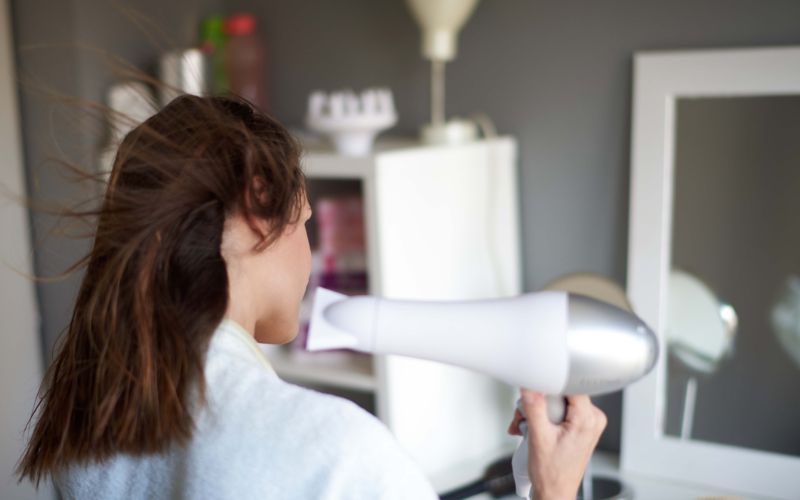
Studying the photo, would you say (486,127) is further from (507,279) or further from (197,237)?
(197,237)

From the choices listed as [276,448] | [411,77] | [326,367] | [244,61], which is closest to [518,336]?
[276,448]

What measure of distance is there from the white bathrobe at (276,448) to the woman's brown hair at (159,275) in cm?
2

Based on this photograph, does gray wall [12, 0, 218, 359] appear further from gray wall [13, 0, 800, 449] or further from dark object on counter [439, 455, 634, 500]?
dark object on counter [439, 455, 634, 500]

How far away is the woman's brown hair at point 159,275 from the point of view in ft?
2.21

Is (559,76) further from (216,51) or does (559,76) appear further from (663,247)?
(216,51)

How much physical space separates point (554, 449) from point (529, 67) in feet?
2.63

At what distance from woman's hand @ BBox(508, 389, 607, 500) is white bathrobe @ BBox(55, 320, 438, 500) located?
0.55ft

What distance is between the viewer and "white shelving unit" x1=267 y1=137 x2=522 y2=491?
1298 mm

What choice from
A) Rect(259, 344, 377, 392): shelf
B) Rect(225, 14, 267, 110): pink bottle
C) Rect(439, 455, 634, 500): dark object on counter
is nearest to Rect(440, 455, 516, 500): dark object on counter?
Rect(439, 455, 634, 500): dark object on counter

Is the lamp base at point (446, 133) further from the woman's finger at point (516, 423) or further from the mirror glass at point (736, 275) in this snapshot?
the woman's finger at point (516, 423)

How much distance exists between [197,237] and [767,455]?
0.95 metres

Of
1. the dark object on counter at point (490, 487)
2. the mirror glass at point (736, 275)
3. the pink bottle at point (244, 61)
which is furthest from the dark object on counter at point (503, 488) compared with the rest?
the pink bottle at point (244, 61)

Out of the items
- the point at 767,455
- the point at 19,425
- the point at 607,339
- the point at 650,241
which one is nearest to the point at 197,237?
the point at 607,339

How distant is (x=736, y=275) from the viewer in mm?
1315
